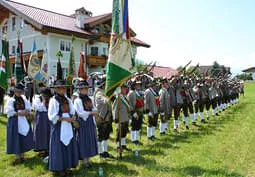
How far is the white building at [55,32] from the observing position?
25.5 metres

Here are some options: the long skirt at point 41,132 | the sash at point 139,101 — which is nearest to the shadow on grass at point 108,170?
the long skirt at point 41,132

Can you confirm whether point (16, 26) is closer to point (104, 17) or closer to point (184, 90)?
point (104, 17)

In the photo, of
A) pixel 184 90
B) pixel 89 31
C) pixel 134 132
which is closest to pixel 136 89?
pixel 134 132

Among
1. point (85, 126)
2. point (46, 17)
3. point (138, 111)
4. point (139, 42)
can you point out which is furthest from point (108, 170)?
point (139, 42)

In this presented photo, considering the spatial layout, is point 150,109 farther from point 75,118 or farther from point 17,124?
point 17,124

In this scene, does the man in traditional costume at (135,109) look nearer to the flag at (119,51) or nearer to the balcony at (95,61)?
the flag at (119,51)

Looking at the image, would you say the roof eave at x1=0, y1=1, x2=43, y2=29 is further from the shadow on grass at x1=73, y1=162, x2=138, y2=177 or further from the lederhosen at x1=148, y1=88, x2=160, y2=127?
the shadow on grass at x1=73, y1=162, x2=138, y2=177

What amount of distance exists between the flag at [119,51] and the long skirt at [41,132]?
85.3 inches

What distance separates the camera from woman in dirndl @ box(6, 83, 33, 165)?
6.81 meters

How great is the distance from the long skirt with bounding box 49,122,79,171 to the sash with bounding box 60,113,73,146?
80mm

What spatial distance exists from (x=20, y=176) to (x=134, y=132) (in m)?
4.01

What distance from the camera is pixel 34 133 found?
7.50m

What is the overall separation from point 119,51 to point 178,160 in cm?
346

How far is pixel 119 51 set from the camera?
707cm
